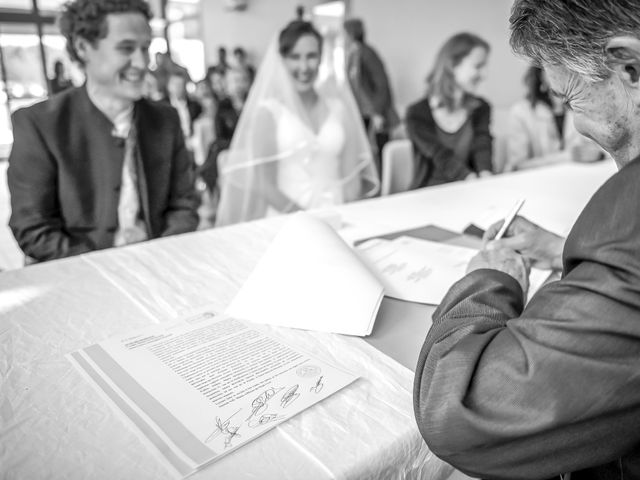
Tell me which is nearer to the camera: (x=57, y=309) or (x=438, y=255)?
(x=57, y=309)

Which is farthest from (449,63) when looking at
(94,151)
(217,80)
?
(217,80)

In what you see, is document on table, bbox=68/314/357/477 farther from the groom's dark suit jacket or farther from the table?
the groom's dark suit jacket

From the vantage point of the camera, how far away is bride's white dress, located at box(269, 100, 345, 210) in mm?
2336

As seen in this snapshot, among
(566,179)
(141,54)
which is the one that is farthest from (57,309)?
(566,179)

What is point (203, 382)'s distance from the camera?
618 mm

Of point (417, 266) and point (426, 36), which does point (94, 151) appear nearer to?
point (417, 266)

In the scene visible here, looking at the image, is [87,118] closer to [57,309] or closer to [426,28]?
[57,309]

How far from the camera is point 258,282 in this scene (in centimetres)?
86

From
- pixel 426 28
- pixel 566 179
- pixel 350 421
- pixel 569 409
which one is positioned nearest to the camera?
pixel 569 409

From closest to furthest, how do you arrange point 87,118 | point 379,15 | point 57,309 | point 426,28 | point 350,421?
point 350,421 < point 57,309 < point 87,118 < point 426,28 < point 379,15

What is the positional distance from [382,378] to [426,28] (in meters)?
5.60

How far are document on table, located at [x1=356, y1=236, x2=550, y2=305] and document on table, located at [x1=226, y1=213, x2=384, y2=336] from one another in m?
0.09

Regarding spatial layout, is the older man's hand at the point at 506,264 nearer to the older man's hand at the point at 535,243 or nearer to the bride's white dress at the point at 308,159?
the older man's hand at the point at 535,243

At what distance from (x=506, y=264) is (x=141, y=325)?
1.91ft
